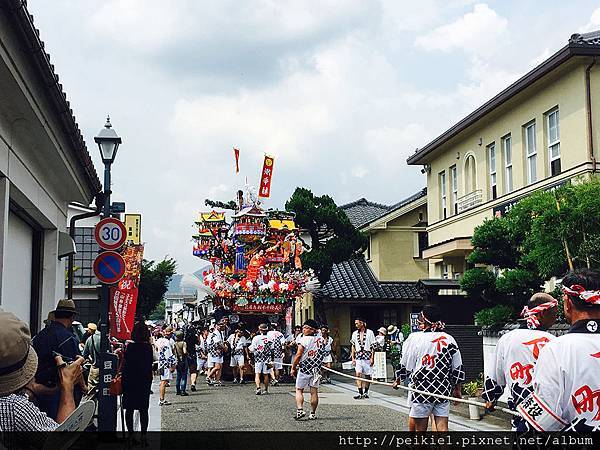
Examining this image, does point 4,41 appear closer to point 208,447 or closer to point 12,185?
point 12,185

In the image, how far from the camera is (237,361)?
2367 cm

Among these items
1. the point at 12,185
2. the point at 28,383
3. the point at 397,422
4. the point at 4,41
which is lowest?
the point at 397,422

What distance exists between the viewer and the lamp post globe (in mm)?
12742

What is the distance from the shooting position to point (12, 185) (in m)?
9.38

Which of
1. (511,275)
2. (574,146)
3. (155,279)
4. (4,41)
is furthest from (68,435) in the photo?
(155,279)

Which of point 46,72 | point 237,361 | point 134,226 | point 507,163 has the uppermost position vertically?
point 507,163

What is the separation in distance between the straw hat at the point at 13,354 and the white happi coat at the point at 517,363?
5.24 m

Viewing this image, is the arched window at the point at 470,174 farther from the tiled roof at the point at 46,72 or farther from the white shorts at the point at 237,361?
the tiled roof at the point at 46,72

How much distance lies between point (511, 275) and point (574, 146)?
19.6ft

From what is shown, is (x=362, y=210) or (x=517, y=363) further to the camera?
(x=362, y=210)

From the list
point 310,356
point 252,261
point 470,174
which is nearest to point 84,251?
point 252,261

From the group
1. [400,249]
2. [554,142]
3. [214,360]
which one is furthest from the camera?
[400,249]

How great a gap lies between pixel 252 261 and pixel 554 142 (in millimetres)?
10955

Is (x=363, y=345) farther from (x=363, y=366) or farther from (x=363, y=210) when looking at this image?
(x=363, y=210)
